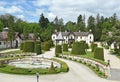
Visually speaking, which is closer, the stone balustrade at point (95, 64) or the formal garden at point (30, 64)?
the stone balustrade at point (95, 64)

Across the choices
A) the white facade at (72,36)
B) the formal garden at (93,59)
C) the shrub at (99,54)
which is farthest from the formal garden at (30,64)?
the white facade at (72,36)

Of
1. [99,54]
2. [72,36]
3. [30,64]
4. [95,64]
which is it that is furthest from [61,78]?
[72,36]

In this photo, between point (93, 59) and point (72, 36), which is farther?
point (72, 36)

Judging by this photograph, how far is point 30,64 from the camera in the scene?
3516 cm

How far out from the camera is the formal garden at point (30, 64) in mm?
27494

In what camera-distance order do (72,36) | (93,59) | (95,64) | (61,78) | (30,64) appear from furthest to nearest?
1. (72,36)
2. (30,64)
3. (93,59)
4. (95,64)
5. (61,78)

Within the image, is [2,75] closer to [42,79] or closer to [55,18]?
[42,79]

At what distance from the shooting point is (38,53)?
1964 inches

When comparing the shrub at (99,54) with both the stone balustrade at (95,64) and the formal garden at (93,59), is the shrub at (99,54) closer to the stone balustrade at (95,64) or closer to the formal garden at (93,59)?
the formal garden at (93,59)

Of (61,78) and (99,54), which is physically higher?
(99,54)

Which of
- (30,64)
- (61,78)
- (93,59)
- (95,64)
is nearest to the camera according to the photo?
(61,78)

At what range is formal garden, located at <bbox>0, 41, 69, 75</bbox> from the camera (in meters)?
27.5

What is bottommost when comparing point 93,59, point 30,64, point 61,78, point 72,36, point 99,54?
point 61,78

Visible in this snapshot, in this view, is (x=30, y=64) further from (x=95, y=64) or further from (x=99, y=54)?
(x=99, y=54)
